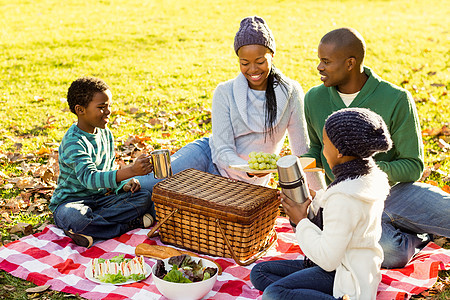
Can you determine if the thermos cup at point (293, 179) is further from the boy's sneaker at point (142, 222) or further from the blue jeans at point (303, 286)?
the boy's sneaker at point (142, 222)

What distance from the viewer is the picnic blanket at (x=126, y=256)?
3553mm

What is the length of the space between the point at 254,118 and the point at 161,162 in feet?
2.97

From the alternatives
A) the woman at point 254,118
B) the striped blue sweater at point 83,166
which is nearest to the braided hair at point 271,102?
the woman at point 254,118

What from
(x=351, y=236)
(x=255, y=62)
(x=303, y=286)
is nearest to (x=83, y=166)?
(x=255, y=62)

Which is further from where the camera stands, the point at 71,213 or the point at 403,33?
the point at 403,33

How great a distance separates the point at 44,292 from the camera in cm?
359

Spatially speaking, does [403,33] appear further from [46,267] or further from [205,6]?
[46,267]

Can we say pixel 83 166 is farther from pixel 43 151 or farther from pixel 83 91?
pixel 43 151

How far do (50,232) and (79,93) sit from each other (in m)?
1.15

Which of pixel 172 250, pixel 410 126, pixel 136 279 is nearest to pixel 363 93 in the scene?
pixel 410 126

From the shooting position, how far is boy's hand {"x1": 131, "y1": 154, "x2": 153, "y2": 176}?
4141 millimetres

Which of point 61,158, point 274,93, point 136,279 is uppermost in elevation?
point 274,93

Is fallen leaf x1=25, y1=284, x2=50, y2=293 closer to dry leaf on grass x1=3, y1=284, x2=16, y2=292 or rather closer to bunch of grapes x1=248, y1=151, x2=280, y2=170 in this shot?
dry leaf on grass x1=3, y1=284, x2=16, y2=292

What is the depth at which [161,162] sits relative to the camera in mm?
4168
